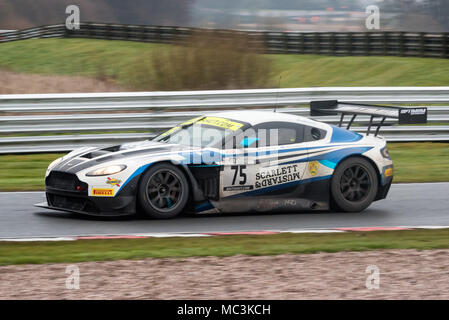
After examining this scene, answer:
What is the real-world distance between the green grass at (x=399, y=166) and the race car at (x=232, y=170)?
240cm

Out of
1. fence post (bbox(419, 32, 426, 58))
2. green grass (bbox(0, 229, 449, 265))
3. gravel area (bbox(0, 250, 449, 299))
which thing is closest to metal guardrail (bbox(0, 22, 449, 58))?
fence post (bbox(419, 32, 426, 58))

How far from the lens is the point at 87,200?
7980mm

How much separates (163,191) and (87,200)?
33.5 inches

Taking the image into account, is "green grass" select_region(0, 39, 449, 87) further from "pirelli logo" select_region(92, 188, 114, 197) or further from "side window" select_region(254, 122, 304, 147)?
"pirelli logo" select_region(92, 188, 114, 197)

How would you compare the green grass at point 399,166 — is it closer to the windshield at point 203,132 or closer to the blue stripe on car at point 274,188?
the windshield at point 203,132

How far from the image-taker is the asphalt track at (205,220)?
7867 millimetres

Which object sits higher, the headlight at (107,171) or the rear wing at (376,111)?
the rear wing at (376,111)

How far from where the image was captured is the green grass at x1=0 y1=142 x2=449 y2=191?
11.1 metres

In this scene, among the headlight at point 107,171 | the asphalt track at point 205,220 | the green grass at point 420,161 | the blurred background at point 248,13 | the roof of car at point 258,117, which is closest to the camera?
the asphalt track at point 205,220

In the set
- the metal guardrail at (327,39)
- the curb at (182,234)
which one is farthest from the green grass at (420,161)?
the metal guardrail at (327,39)

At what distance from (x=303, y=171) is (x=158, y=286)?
3505 mm

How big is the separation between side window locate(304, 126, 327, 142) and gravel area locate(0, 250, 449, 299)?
232 cm

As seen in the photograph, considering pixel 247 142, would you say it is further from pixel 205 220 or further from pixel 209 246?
pixel 209 246
